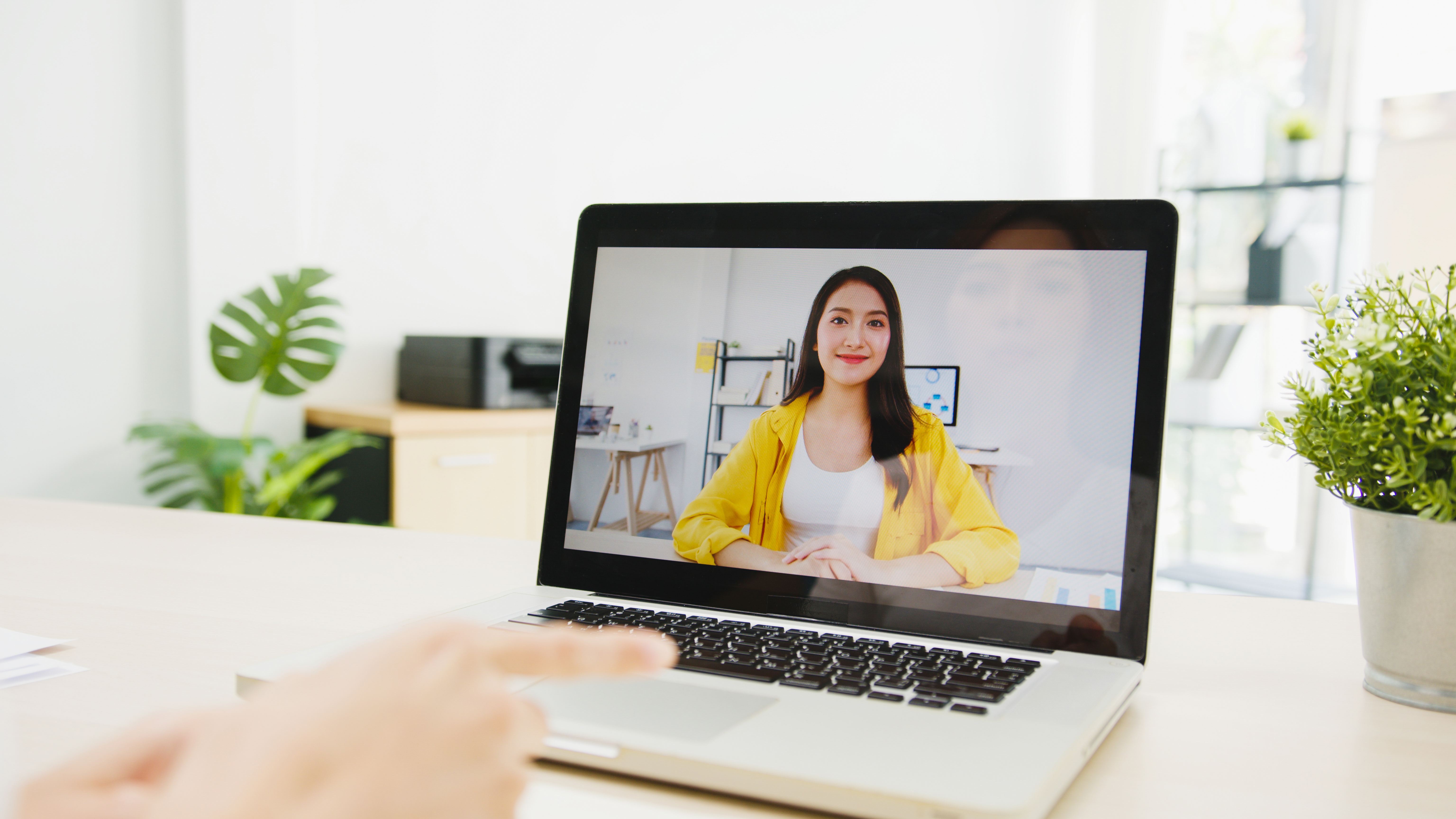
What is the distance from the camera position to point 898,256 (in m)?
0.66

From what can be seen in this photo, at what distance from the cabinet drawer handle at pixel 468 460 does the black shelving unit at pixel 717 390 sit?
163cm

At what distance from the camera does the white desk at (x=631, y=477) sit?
2.27ft

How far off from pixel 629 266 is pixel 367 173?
2044mm

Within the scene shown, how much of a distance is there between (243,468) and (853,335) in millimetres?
1854

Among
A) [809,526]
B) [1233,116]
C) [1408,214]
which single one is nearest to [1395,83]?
[1233,116]

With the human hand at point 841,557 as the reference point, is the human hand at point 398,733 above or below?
above

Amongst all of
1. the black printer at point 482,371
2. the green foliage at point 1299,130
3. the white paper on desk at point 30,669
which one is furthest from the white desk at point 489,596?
the green foliage at point 1299,130

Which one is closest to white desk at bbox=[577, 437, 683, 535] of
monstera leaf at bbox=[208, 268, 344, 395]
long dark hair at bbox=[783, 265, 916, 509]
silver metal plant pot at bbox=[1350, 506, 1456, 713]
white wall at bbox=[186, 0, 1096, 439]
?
long dark hair at bbox=[783, 265, 916, 509]

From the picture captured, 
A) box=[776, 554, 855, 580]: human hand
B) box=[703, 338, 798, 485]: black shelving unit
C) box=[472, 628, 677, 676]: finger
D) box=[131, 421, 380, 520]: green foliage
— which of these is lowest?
box=[131, 421, 380, 520]: green foliage

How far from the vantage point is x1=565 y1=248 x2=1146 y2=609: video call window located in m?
0.60

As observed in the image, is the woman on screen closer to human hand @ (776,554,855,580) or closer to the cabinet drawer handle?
human hand @ (776,554,855,580)

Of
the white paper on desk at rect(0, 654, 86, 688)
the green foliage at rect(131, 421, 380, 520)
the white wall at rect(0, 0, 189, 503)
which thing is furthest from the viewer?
the white wall at rect(0, 0, 189, 503)

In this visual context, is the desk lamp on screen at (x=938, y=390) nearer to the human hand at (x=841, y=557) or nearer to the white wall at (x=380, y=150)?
the human hand at (x=841, y=557)

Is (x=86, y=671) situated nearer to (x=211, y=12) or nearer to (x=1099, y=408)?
(x=1099, y=408)
